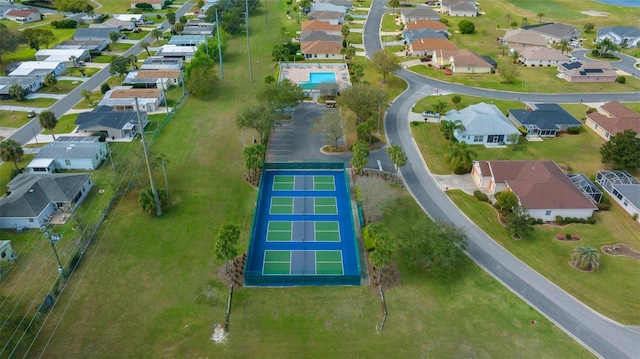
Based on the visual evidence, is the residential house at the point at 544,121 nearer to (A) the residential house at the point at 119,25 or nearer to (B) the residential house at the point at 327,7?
(B) the residential house at the point at 327,7

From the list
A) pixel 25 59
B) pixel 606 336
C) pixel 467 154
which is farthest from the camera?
pixel 25 59

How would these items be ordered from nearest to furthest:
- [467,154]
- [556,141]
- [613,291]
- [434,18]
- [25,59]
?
1. [613,291]
2. [467,154]
3. [556,141]
4. [25,59]
5. [434,18]

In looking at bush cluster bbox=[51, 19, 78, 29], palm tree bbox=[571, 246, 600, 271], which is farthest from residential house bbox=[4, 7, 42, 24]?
palm tree bbox=[571, 246, 600, 271]

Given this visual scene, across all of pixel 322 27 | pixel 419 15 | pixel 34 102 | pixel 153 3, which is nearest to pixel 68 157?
pixel 34 102

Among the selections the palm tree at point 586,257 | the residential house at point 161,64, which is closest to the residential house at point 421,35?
the residential house at point 161,64

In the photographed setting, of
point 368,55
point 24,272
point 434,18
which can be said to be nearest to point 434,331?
point 24,272

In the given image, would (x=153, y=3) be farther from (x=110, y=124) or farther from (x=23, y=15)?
(x=110, y=124)

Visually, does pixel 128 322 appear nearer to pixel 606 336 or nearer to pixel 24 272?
pixel 24 272
